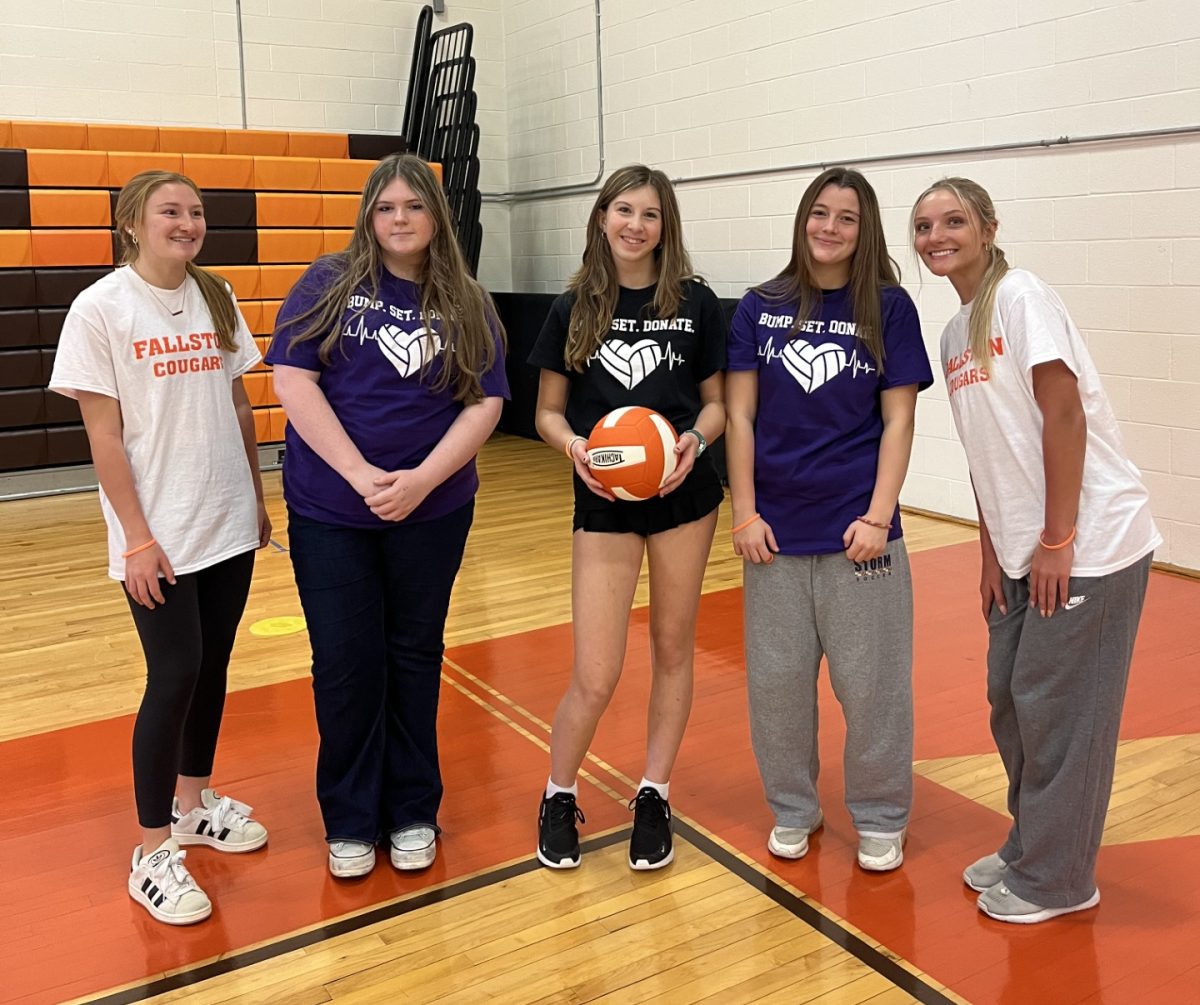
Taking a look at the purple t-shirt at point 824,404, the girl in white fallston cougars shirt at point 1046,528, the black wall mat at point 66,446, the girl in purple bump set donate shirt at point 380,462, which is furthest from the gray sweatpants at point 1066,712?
the black wall mat at point 66,446

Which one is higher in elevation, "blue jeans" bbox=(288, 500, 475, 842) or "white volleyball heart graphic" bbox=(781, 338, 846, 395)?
"white volleyball heart graphic" bbox=(781, 338, 846, 395)

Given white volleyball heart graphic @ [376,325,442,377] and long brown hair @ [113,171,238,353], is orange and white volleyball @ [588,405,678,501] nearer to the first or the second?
white volleyball heart graphic @ [376,325,442,377]

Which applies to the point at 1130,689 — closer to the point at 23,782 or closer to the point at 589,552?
the point at 589,552

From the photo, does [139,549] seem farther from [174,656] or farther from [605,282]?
[605,282]

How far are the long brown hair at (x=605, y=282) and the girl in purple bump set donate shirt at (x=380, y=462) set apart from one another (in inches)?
8.5

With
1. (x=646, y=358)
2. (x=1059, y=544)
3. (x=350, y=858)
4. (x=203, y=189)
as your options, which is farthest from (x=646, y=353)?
(x=203, y=189)


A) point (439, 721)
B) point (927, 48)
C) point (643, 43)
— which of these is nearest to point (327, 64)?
point (643, 43)

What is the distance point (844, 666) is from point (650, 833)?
1.78ft

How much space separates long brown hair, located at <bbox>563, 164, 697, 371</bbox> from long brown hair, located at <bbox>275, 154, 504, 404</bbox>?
0.20 m

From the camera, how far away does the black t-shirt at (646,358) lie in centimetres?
232

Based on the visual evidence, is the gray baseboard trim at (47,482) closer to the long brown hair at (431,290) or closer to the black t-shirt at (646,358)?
the long brown hair at (431,290)

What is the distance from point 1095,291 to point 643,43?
3709 millimetres

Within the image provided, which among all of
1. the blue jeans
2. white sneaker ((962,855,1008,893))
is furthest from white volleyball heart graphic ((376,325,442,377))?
white sneaker ((962,855,1008,893))

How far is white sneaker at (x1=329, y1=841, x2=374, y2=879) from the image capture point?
244cm
